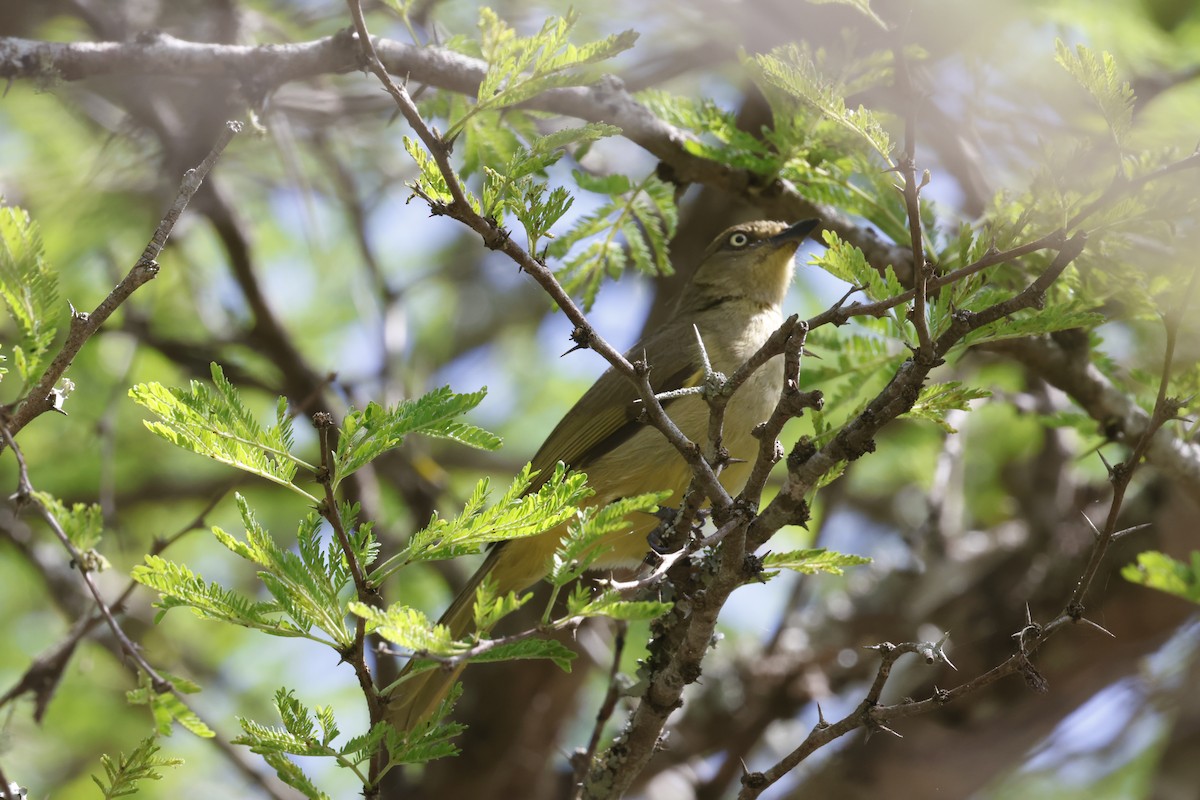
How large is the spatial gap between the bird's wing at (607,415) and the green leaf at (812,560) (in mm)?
1780

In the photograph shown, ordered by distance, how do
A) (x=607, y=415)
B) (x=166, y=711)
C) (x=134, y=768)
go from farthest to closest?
(x=607, y=415) < (x=166, y=711) < (x=134, y=768)

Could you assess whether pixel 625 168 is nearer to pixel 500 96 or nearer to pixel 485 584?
pixel 500 96

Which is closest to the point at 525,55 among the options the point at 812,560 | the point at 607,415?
the point at 812,560

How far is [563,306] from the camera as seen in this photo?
2.95m

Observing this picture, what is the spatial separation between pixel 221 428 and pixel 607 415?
2748 millimetres

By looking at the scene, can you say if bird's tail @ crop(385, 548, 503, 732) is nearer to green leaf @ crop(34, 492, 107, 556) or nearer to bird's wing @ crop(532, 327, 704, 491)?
bird's wing @ crop(532, 327, 704, 491)

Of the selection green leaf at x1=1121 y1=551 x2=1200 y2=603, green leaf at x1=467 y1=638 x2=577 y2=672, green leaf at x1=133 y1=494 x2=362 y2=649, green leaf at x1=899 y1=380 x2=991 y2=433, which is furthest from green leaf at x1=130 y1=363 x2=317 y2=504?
green leaf at x1=1121 y1=551 x2=1200 y2=603

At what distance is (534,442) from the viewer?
879 cm

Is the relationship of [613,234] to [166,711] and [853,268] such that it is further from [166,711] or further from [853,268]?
[166,711]

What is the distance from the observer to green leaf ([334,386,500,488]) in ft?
9.26

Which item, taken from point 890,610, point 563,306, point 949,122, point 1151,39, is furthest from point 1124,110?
point 890,610

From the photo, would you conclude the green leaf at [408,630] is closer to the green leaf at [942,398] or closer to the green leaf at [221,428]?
the green leaf at [221,428]

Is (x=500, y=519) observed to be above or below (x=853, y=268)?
below

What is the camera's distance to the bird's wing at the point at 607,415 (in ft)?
17.3
